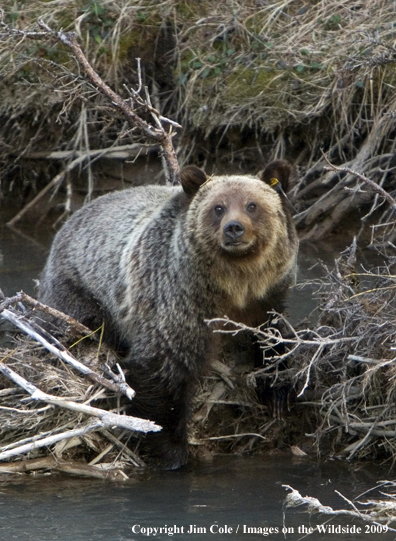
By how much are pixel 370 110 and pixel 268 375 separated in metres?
3.38

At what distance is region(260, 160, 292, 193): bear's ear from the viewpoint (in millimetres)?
5559

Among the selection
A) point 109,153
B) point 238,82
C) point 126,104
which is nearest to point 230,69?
point 238,82

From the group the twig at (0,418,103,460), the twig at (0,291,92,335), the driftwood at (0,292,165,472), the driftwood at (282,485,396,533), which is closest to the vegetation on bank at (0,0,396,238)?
the twig at (0,291,92,335)

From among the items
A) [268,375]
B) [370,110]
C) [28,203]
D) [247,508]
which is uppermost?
[370,110]

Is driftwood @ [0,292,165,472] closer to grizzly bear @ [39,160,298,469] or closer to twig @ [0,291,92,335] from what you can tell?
twig @ [0,291,92,335]

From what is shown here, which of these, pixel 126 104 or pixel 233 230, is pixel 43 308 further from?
pixel 126 104

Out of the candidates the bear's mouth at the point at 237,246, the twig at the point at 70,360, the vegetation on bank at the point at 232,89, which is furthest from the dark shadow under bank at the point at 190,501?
the vegetation on bank at the point at 232,89

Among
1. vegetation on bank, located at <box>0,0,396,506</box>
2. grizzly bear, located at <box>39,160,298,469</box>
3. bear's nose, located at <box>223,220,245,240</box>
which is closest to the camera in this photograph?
bear's nose, located at <box>223,220,245,240</box>

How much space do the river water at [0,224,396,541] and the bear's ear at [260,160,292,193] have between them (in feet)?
5.16

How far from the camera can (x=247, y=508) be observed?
15.8 feet

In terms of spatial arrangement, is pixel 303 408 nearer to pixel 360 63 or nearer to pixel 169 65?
pixel 360 63

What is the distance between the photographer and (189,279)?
18.0ft

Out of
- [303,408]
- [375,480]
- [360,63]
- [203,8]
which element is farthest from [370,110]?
[375,480]

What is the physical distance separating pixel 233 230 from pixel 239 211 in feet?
0.67
